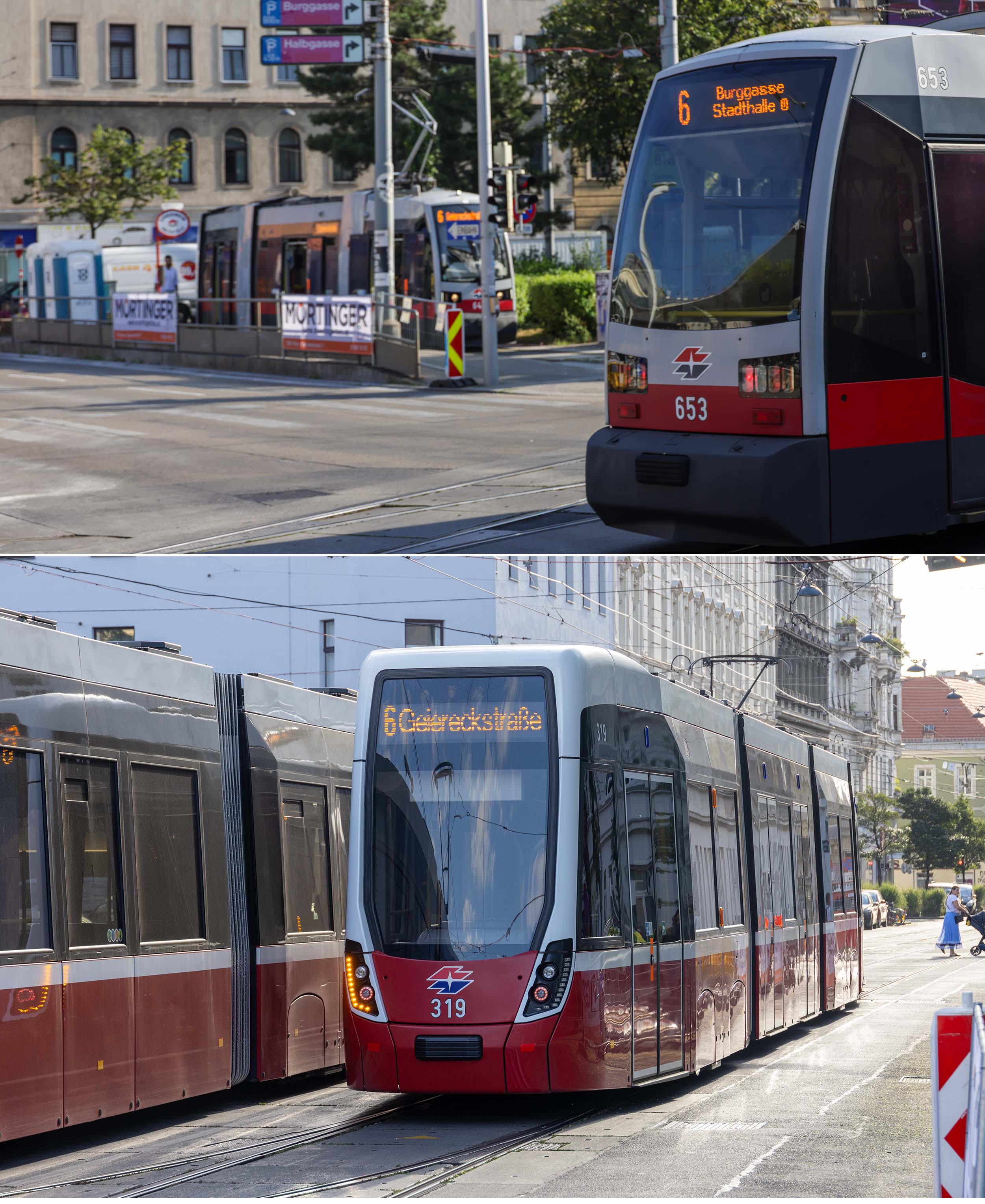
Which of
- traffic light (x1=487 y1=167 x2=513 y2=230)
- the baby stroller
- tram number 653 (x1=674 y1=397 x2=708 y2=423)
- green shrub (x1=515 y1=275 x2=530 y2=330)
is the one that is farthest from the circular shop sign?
tram number 653 (x1=674 y1=397 x2=708 y2=423)

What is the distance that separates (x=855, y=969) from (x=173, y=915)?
12314 mm

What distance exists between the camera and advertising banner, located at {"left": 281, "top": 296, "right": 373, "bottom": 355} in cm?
3353

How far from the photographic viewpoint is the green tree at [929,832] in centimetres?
6550

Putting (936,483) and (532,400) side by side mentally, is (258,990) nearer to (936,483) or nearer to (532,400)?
(936,483)

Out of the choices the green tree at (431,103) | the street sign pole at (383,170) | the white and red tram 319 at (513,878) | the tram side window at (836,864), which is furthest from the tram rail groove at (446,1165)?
the green tree at (431,103)

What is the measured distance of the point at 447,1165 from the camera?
8.17 meters

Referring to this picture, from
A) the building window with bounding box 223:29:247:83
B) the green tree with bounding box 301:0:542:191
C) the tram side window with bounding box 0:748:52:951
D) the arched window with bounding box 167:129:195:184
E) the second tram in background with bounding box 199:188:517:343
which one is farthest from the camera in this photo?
the arched window with bounding box 167:129:195:184

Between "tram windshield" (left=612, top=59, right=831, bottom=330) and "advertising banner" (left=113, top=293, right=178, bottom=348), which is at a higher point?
"advertising banner" (left=113, top=293, right=178, bottom=348)

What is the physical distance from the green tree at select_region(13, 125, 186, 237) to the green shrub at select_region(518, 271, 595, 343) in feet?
83.0

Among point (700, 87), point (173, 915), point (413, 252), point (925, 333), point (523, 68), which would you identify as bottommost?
point (173, 915)

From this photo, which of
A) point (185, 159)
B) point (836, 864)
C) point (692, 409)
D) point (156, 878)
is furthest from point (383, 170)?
point (185, 159)

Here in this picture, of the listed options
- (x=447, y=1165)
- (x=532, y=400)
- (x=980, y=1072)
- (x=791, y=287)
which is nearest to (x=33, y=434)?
(x=532, y=400)

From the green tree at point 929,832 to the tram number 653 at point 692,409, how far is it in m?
54.2

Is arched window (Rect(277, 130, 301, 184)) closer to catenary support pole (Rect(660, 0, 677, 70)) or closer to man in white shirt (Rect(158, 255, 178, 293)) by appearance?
man in white shirt (Rect(158, 255, 178, 293))
